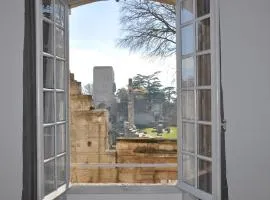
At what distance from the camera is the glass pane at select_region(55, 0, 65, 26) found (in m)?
2.88

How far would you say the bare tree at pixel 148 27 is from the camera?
20.4 ft

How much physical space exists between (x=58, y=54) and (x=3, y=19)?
0.54 meters

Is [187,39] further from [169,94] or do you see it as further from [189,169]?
[169,94]

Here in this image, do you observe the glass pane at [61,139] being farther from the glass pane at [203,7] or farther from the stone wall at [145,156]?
the stone wall at [145,156]

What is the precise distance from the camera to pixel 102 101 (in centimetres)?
632

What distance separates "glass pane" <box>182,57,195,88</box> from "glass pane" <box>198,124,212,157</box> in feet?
1.36

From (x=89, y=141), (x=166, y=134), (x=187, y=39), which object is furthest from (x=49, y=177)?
(x=166, y=134)

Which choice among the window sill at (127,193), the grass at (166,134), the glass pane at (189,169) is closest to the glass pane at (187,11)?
the glass pane at (189,169)

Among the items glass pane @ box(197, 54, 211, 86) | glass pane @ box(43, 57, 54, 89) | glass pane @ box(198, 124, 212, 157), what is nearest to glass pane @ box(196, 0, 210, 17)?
glass pane @ box(197, 54, 211, 86)

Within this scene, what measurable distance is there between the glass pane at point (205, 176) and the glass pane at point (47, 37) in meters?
1.60

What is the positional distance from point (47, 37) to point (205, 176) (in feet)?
5.78

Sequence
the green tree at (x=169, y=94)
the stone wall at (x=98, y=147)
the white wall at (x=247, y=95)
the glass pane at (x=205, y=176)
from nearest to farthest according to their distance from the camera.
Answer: the glass pane at (x=205, y=176) < the white wall at (x=247, y=95) < the stone wall at (x=98, y=147) < the green tree at (x=169, y=94)

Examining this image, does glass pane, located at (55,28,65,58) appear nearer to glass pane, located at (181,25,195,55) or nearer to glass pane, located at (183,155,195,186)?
glass pane, located at (181,25,195,55)

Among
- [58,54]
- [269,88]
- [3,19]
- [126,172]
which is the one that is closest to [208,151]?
[269,88]
